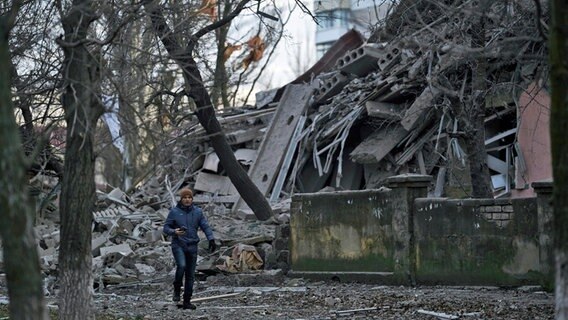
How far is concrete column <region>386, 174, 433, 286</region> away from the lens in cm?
1573

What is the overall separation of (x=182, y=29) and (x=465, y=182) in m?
8.50

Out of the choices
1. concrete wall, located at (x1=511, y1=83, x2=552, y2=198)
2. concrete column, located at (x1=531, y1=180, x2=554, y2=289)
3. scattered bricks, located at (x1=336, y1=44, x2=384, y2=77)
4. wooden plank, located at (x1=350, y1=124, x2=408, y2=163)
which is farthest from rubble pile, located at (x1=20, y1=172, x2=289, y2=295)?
concrete column, located at (x1=531, y1=180, x2=554, y2=289)

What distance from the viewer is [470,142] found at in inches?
651

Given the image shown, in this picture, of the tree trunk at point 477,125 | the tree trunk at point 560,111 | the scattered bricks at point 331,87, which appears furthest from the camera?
the scattered bricks at point 331,87

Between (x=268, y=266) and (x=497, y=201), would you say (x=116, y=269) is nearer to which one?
(x=268, y=266)

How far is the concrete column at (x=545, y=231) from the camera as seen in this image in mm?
13617

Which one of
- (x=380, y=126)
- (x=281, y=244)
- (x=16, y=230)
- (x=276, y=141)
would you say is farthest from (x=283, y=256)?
(x=16, y=230)

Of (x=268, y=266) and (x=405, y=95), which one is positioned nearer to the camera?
(x=268, y=266)

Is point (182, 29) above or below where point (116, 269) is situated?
above

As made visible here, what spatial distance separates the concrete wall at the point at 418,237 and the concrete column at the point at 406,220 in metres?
0.02

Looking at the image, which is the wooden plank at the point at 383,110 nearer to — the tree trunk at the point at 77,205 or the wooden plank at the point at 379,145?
the wooden plank at the point at 379,145

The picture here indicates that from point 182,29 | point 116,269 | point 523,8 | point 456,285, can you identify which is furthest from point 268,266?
point 523,8

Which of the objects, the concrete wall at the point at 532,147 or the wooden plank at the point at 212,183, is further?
the wooden plank at the point at 212,183

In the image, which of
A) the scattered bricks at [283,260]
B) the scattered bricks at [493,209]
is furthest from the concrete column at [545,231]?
the scattered bricks at [283,260]
